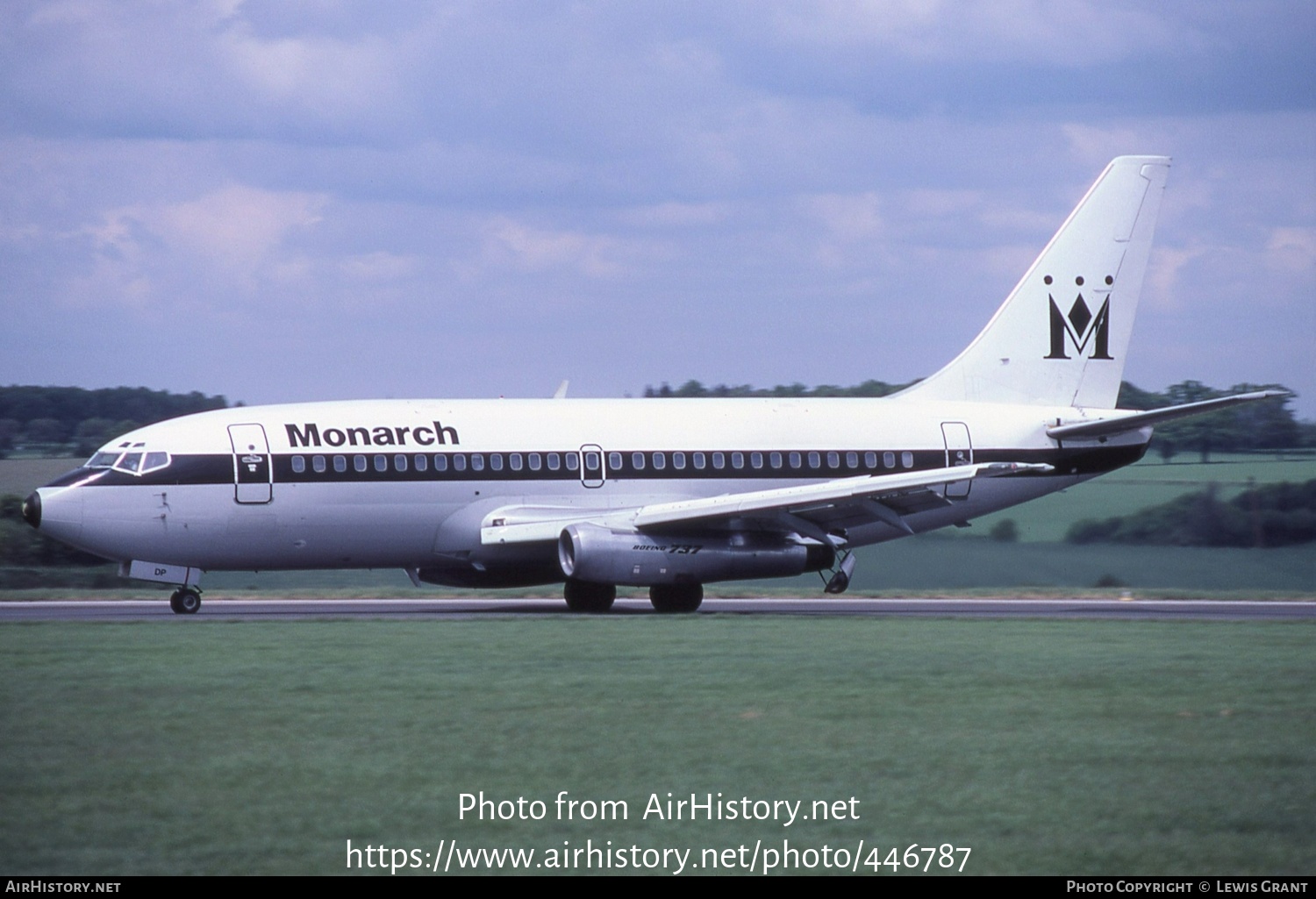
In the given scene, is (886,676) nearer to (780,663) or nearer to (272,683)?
(780,663)

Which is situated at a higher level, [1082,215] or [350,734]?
[1082,215]

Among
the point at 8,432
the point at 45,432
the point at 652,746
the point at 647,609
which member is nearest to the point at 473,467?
the point at 647,609

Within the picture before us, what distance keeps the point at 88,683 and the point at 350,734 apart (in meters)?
4.32

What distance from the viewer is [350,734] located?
536 inches

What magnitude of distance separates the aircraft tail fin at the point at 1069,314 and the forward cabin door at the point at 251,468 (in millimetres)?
13017

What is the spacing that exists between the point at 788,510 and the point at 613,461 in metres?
3.55

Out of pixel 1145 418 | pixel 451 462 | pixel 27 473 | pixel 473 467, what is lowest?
pixel 473 467

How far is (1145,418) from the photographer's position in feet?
103

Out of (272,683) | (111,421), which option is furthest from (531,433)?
(111,421)

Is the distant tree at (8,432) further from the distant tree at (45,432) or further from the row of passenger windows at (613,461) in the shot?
the row of passenger windows at (613,461)

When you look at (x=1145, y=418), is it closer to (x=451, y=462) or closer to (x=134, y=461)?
(x=451, y=462)

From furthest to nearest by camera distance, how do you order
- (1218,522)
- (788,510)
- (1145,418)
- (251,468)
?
(1218,522)
(1145,418)
(788,510)
(251,468)

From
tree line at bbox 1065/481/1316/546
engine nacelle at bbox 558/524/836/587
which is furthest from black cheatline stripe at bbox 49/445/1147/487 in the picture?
tree line at bbox 1065/481/1316/546
